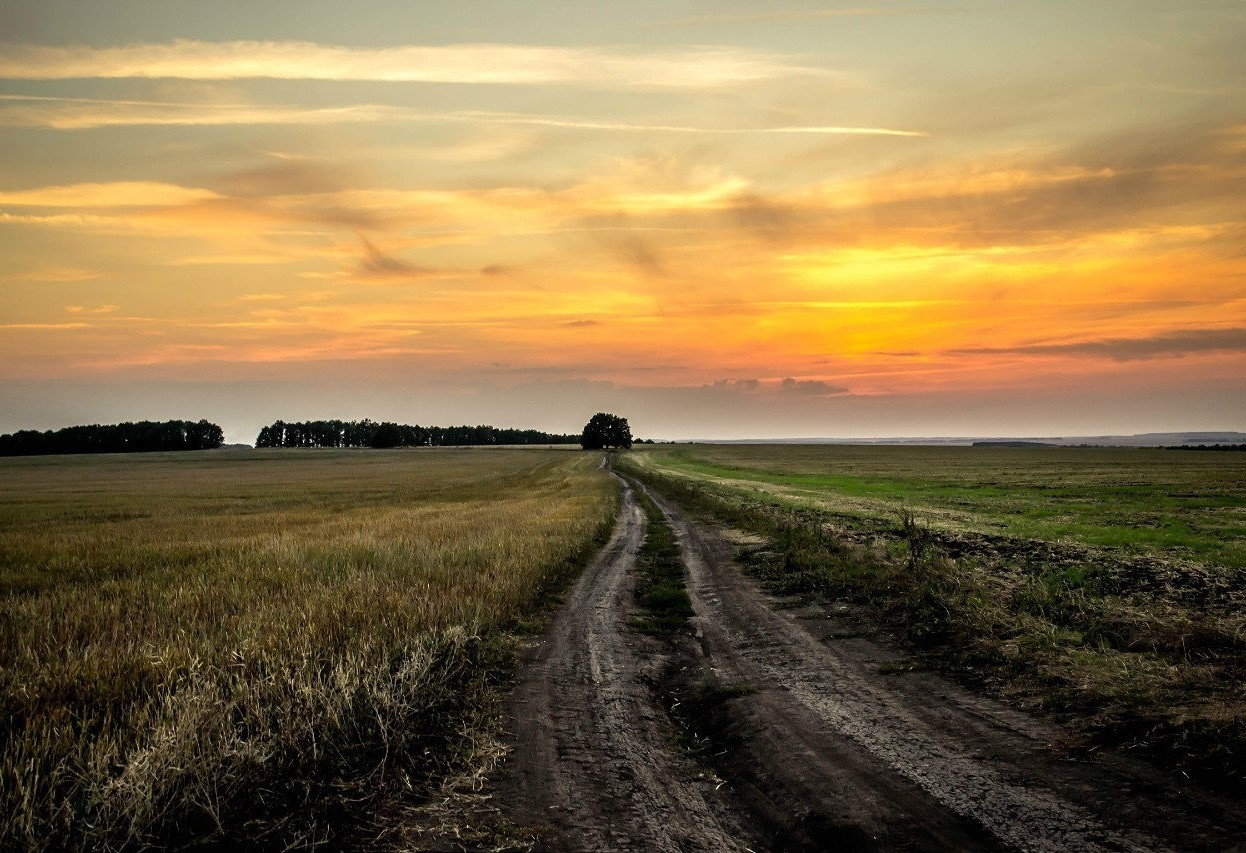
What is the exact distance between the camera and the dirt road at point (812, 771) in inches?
211

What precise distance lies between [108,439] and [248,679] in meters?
228

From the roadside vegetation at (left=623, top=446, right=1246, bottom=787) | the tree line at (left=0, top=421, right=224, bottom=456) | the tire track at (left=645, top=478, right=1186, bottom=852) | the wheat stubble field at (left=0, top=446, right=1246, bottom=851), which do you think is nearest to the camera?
the tire track at (left=645, top=478, right=1186, bottom=852)

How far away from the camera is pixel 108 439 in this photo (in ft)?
619

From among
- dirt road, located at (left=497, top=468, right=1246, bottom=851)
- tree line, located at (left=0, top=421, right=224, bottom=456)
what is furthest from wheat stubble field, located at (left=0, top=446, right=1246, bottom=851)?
tree line, located at (left=0, top=421, right=224, bottom=456)

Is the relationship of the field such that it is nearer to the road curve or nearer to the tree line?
the road curve

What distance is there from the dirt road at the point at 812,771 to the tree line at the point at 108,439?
685ft

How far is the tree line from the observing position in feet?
576

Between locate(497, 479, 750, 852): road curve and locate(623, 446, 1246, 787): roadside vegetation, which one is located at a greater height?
locate(623, 446, 1246, 787): roadside vegetation

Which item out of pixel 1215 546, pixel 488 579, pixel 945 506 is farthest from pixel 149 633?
pixel 945 506

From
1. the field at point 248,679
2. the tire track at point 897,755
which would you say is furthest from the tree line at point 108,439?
the tire track at point 897,755

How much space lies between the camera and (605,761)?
6.82 metres

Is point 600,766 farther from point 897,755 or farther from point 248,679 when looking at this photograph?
point 248,679

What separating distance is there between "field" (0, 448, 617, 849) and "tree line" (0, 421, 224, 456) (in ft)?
641

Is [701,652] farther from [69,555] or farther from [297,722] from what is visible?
[69,555]
